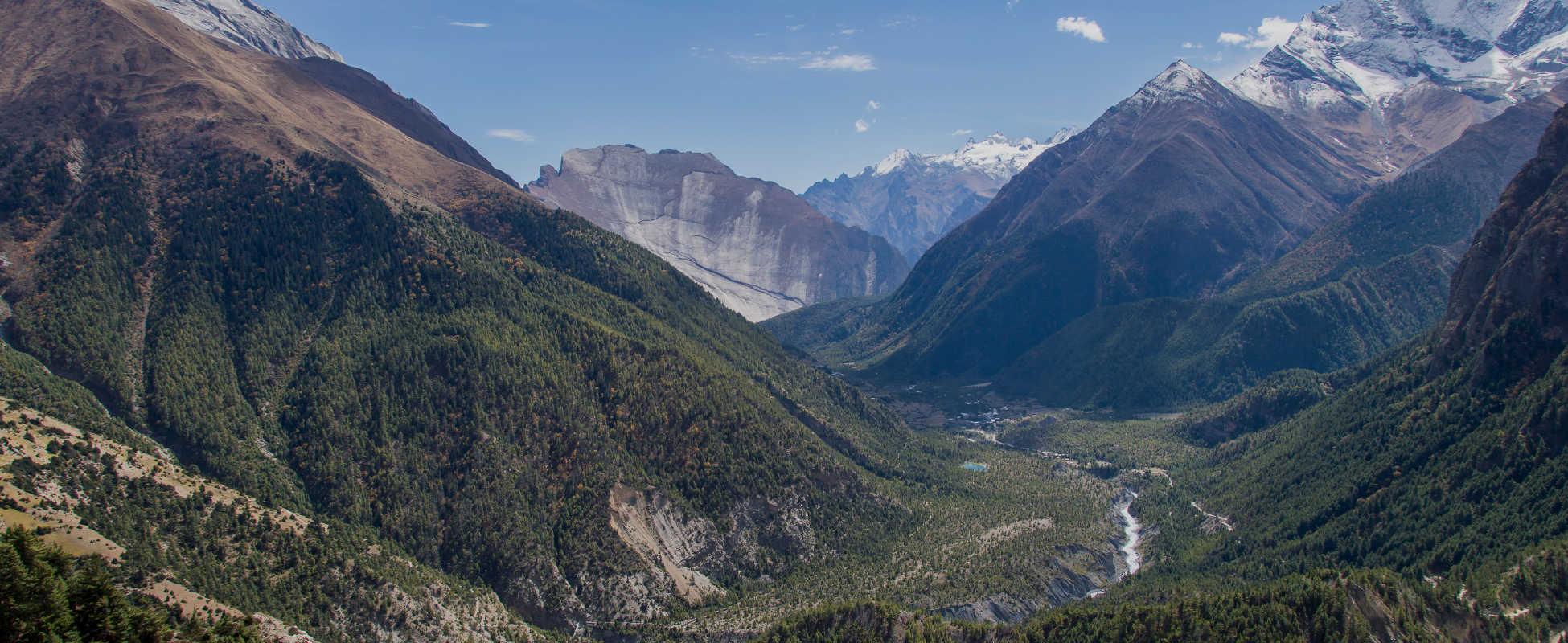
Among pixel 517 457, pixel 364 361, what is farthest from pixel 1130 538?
pixel 364 361

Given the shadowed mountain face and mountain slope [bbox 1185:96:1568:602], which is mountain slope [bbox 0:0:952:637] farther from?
the shadowed mountain face

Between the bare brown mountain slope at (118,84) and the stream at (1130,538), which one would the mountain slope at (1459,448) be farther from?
the bare brown mountain slope at (118,84)

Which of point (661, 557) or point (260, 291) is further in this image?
point (260, 291)

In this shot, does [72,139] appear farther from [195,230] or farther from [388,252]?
[388,252]

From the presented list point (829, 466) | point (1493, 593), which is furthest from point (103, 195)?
point (1493, 593)

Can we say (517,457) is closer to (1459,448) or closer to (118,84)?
(118,84)

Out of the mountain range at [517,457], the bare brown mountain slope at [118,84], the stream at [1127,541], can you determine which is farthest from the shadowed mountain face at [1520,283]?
the bare brown mountain slope at [118,84]

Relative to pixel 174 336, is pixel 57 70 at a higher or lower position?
Answer: higher

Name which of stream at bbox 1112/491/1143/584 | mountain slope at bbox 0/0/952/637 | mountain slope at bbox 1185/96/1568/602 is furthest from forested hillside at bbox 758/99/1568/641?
mountain slope at bbox 0/0/952/637
